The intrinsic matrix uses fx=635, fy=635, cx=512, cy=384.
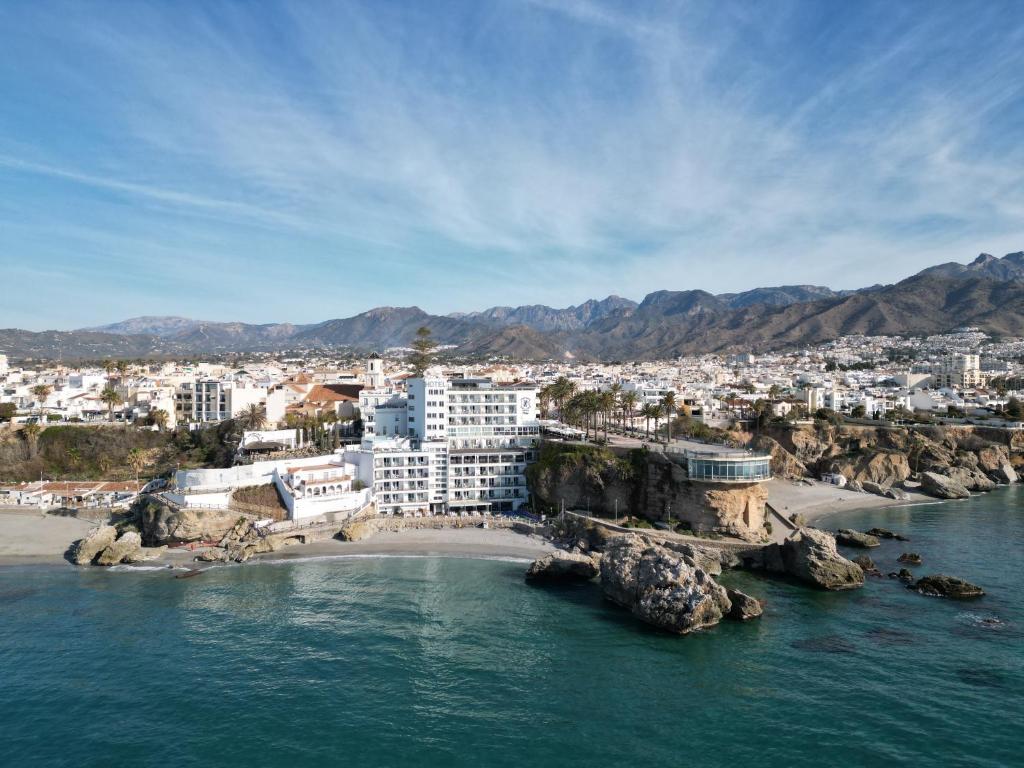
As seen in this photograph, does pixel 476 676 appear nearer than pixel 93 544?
Yes

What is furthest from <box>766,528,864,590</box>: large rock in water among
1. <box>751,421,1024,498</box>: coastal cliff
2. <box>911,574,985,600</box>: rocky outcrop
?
<box>751,421,1024,498</box>: coastal cliff

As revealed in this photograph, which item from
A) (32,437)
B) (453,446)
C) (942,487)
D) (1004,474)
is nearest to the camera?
(453,446)

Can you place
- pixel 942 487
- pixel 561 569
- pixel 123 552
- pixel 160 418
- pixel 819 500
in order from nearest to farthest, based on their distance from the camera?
pixel 561 569, pixel 123 552, pixel 819 500, pixel 942 487, pixel 160 418

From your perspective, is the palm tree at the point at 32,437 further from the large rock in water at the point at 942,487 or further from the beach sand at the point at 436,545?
the large rock in water at the point at 942,487

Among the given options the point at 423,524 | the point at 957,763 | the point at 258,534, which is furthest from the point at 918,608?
the point at 258,534

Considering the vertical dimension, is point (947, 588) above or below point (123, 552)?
below

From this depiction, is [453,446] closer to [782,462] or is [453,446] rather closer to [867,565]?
[867,565]

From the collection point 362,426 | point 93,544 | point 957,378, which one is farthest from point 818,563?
point 957,378

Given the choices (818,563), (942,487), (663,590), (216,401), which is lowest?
(818,563)
